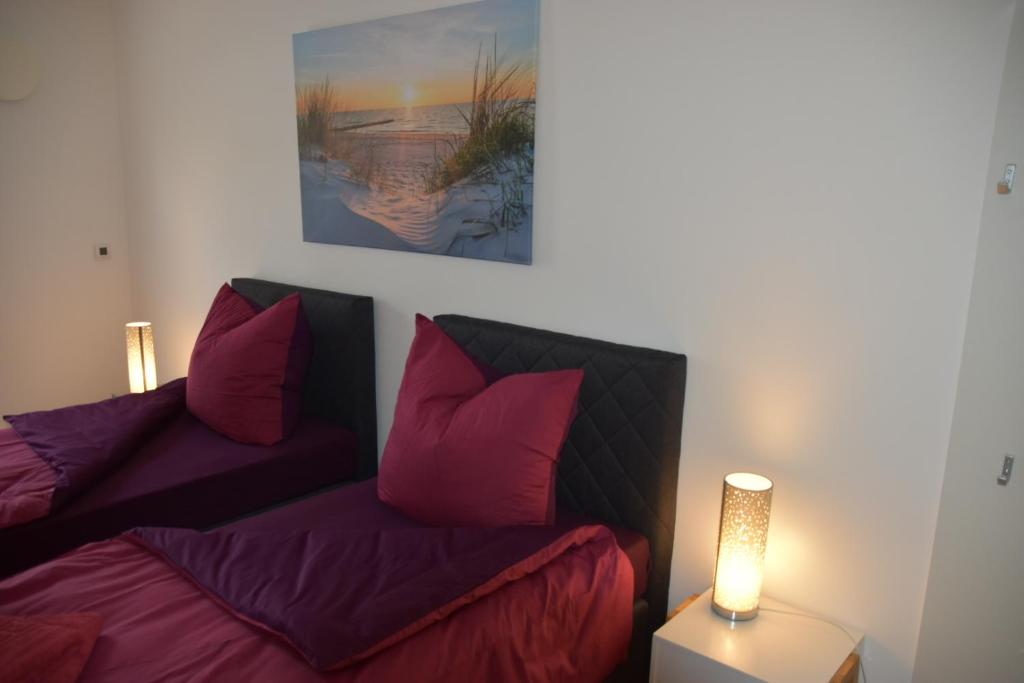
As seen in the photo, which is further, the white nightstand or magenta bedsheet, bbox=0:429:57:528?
magenta bedsheet, bbox=0:429:57:528

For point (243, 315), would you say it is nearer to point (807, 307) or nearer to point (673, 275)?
point (673, 275)

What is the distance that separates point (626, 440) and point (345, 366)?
129 cm

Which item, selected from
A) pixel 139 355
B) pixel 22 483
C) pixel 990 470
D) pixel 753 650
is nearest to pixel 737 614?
pixel 753 650

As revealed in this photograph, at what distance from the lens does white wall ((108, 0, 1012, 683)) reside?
5.50 ft

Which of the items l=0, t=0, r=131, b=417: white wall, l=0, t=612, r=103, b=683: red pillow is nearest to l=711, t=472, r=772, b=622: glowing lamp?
l=0, t=612, r=103, b=683: red pillow

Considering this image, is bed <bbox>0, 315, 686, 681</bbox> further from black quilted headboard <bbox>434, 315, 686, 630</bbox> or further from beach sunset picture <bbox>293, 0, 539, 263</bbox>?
beach sunset picture <bbox>293, 0, 539, 263</bbox>

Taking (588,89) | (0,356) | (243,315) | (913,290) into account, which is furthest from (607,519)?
(0,356)

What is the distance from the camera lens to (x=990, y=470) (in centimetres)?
167

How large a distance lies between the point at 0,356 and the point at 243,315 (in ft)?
5.87

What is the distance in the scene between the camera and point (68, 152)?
4.00 meters

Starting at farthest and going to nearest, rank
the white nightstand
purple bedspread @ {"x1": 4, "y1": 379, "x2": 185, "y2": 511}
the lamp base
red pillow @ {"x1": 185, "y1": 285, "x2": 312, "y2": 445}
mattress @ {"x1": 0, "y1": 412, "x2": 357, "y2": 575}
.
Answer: red pillow @ {"x1": 185, "y1": 285, "x2": 312, "y2": 445}
purple bedspread @ {"x1": 4, "y1": 379, "x2": 185, "y2": 511}
mattress @ {"x1": 0, "y1": 412, "x2": 357, "y2": 575}
the lamp base
the white nightstand

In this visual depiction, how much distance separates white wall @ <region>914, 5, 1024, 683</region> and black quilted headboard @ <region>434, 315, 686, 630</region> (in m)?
0.67

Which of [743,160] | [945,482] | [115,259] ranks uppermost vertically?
[743,160]

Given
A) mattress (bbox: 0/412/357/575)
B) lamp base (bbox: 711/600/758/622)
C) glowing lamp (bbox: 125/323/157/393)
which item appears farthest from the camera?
glowing lamp (bbox: 125/323/157/393)
